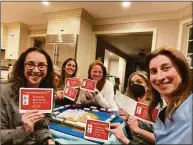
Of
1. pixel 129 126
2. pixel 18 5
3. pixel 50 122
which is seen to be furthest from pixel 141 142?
pixel 18 5

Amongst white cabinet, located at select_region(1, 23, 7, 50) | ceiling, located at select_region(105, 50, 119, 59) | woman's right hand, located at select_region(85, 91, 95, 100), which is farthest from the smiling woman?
ceiling, located at select_region(105, 50, 119, 59)

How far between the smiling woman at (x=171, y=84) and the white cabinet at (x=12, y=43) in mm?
3554

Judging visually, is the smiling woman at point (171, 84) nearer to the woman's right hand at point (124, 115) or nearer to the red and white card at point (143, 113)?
the red and white card at point (143, 113)

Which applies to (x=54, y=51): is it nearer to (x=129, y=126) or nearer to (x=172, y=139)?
(x=129, y=126)

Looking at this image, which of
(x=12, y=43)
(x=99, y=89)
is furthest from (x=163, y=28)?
(x=12, y=43)

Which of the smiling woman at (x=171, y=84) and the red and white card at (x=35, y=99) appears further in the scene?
the red and white card at (x=35, y=99)

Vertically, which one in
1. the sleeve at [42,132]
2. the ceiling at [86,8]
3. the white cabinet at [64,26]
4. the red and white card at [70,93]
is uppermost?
the ceiling at [86,8]

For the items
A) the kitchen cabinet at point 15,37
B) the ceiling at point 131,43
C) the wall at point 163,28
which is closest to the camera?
the wall at point 163,28

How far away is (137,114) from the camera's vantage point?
1102 mm

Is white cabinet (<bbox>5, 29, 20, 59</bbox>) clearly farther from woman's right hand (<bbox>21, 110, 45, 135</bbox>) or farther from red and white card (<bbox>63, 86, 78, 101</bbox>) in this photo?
woman's right hand (<bbox>21, 110, 45, 135</bbox>)

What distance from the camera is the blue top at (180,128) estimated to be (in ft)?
2.05

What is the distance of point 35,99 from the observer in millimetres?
893

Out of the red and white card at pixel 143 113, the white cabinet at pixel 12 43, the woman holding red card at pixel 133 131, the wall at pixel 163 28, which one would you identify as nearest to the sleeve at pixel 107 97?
the woman holding red card at pixel 133 131

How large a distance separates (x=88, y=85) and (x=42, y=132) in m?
0.92
